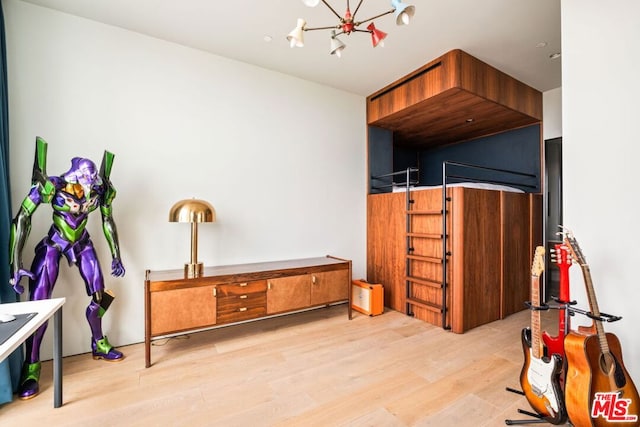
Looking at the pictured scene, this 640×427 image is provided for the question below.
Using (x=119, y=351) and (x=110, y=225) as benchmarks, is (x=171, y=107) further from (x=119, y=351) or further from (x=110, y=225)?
→ (x=119, y=351)

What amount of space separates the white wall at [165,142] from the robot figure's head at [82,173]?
430mm

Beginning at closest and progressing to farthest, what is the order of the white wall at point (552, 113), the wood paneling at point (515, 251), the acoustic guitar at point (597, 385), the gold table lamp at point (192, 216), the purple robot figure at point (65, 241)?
the acoustic guitar at point (597, 385), the purple robot figure at point (65, 241), the gold table lamp at point (192, 216), the wood paneling at point (515, 251), the white wall at point (552, 113)

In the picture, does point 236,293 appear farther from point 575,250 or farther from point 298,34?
point 575,250

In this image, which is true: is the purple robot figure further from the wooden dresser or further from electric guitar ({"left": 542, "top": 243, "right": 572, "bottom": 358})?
electric guitar ({"left": 542, "top": 243, "right": 572, "bottom": 358})

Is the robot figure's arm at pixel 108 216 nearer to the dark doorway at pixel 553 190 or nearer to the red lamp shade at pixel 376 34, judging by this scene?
the red lamp shade at pixel 376 34

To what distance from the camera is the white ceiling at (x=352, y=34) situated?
2.19 m

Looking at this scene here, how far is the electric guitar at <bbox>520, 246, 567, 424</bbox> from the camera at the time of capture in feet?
4.68

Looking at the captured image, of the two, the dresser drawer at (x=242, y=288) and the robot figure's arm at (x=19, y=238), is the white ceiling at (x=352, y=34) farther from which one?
the dresser drawer at (x=242, y=288)

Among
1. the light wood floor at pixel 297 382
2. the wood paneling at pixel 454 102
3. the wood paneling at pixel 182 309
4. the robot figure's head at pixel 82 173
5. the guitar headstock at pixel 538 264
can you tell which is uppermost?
the wood paneling at pixel 454 102

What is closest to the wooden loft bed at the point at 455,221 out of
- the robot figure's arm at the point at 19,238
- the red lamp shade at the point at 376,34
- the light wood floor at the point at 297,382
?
the light wood floor at the point at 297,382

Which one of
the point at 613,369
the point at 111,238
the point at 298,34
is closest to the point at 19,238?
the point at 111,238

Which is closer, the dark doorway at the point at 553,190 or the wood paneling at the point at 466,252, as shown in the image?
the wood paneling at the point at 466,252

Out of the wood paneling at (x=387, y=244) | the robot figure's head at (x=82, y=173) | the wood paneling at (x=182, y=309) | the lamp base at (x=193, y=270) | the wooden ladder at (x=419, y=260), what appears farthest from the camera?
the wood paneling at (x=387, y=244)

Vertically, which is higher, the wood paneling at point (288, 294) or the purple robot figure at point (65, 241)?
the purple robot figure at point (65, 241)
